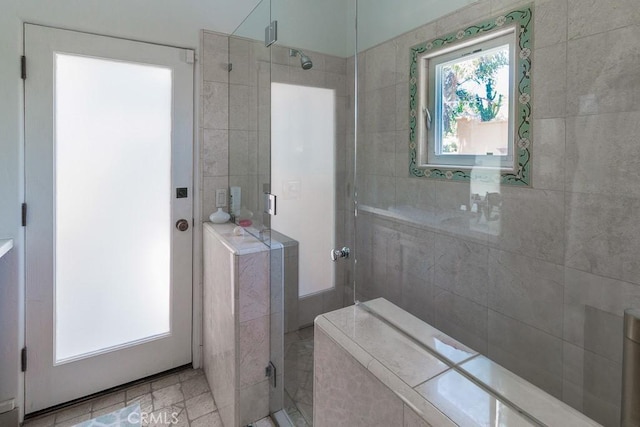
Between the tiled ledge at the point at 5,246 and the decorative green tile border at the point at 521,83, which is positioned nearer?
the decorative green tile border at the point at 521,83

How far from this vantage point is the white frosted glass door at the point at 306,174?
73.5 inches

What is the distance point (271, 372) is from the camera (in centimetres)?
181

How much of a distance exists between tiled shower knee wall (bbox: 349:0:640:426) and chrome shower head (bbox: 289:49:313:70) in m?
0.64

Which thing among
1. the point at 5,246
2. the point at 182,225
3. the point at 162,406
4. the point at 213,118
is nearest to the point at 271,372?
the point at 162,406

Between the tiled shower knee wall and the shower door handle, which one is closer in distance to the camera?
the tiled shower knee wall

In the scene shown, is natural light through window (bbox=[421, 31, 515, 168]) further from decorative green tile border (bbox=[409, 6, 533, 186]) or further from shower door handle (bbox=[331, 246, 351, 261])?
shower door handle (bbox=[331, 246, 351, 261])

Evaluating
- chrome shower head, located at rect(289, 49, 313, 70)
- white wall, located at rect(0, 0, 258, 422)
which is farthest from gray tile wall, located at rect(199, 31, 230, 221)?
chrome shower head, located at rect(289, 49, 313, 70)

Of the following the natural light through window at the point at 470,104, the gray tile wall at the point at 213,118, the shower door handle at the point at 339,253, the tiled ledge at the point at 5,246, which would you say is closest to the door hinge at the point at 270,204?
the shower door handle at the point at 339,253

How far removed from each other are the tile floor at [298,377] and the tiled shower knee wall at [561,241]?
437mm

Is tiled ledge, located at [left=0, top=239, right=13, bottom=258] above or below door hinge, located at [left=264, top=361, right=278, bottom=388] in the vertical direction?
above

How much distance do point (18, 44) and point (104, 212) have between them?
0.93 metres

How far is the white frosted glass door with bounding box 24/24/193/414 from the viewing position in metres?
1.81

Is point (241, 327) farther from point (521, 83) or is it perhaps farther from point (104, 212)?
point (521, 83)

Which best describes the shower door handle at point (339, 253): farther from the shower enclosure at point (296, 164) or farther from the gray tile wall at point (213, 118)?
the gray tile wall at point (213, 118)
